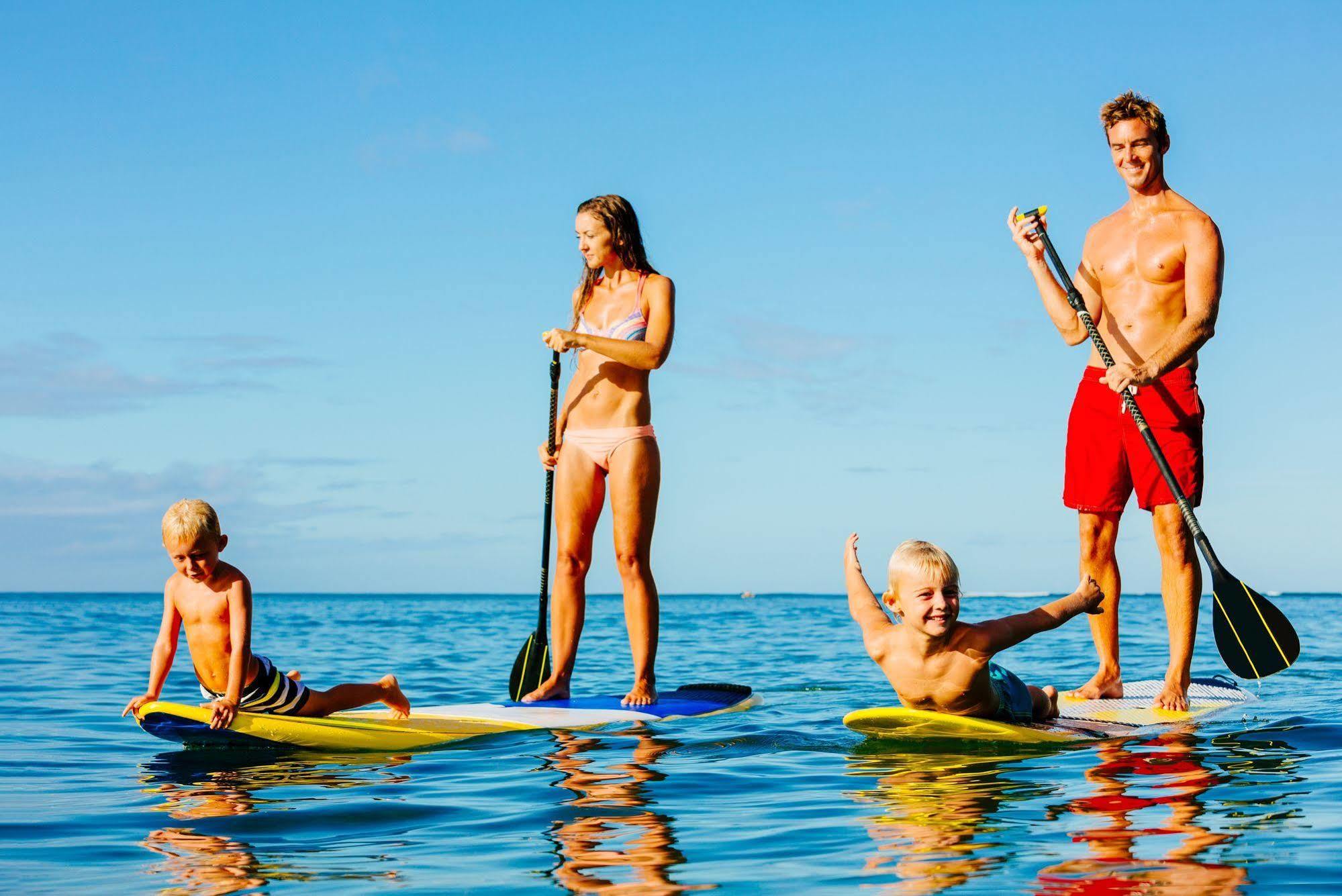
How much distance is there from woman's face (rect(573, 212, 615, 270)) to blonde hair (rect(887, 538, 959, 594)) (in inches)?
99.6

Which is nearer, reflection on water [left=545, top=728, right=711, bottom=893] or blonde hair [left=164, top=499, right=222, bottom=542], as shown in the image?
reflection on water [left=545, top=728, right=711, bottom=893]

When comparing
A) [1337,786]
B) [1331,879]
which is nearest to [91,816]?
[1331,879]

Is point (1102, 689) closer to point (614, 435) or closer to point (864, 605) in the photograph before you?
point (864, 605)

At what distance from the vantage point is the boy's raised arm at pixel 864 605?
548 centimetres

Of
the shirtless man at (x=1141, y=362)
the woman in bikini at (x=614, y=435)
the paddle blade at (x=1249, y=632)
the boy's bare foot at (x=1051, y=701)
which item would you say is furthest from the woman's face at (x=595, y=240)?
the paddle blade at (x=1249, y=632)

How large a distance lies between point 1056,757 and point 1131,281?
2550 mm

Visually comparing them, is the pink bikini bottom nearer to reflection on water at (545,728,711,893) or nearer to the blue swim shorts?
reflection on water at (545,728,711,893)

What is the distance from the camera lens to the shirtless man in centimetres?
636

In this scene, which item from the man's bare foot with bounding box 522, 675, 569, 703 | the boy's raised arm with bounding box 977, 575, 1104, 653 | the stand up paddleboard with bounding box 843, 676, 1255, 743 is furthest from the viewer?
the man's bare foot with bounding box 522, 675, 569, 703

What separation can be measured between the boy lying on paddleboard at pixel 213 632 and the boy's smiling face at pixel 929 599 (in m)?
2.60

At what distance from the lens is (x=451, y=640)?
18.4 metres

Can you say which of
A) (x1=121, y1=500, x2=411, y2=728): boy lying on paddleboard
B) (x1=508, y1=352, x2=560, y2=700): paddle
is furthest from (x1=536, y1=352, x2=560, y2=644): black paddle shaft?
(x1=121, y1=500, x2=411, y2=728): boy lying on paddleboard

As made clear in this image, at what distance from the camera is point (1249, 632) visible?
254 inches

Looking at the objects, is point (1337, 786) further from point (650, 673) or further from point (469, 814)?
point (650, 673)
